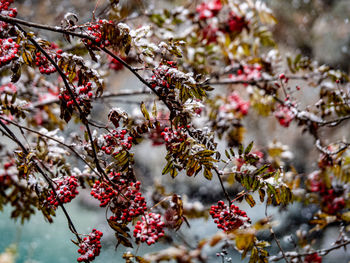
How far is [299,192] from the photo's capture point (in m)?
1.34

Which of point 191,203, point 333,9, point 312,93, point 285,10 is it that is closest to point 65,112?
point 191,203

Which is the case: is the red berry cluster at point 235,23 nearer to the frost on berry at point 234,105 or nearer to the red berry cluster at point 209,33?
the red berry cluster at point 209,33

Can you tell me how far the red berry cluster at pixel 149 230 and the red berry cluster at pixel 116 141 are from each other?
150 millimetres

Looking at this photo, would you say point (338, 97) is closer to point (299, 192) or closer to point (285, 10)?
point (299, 192)

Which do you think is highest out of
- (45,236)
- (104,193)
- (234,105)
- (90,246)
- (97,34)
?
(234,105)

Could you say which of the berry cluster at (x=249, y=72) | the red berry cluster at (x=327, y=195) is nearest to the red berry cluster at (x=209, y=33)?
the berry cluster at (x=249, y=72)

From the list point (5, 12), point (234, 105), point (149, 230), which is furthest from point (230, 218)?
point (234, 105)

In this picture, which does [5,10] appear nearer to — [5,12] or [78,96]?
[5,12]

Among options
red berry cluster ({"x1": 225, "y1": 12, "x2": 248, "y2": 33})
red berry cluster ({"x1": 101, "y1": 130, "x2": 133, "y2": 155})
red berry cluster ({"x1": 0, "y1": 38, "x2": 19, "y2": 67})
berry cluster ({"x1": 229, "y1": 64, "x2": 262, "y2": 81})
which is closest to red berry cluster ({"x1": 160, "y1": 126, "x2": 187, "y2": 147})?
red berry cluster ({"x1": 101, "y1": 130, "x2": 133, "y2": 155})

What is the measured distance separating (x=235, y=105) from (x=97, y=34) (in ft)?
3.53

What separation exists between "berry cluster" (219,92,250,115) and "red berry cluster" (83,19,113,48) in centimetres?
98

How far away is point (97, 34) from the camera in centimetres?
58

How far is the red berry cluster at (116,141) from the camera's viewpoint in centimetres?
61

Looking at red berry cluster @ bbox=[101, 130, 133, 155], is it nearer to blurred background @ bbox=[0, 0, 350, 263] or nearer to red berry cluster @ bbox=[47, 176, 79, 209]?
red berry cluster @ bbox=[47, 176, 79, 209]
